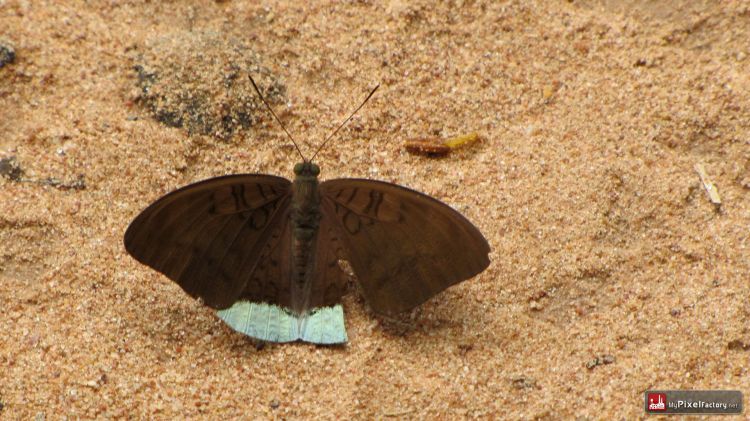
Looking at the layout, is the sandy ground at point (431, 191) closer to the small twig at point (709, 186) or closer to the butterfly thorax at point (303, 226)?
the small twig at point (709, 186)

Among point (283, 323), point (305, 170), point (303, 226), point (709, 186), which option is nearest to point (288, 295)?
point (283, 323)

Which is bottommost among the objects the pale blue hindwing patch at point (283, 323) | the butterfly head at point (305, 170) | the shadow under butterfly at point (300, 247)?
the pale blue hindwing patch at point (283, 323)

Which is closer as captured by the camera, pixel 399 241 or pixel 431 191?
pixel 399 241

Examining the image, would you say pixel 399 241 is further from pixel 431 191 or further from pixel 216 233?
pixel 216 233

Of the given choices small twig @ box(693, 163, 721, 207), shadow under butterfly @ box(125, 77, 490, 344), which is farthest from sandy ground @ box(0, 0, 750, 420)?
shadow under butterfly @ box(125, 77, 490, 344)

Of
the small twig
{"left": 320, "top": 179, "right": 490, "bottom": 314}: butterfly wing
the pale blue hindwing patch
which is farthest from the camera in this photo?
the small twig

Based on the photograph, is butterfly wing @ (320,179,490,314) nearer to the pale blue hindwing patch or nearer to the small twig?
the pale blue hindwing patch

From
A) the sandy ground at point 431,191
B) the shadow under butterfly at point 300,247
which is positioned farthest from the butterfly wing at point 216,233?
the sandy ground at point 431,191

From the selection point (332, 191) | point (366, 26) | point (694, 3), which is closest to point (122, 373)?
point (332, 191)
